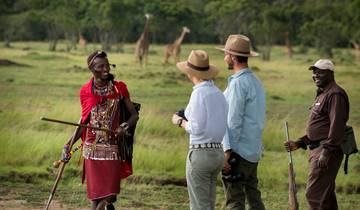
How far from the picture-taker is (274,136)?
13.5 m

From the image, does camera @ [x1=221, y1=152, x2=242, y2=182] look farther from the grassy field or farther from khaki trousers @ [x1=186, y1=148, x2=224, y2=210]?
the grassy field

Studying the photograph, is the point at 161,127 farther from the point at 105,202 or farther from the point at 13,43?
the point at 13,43

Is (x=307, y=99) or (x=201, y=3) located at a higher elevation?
(x=201, y=3)

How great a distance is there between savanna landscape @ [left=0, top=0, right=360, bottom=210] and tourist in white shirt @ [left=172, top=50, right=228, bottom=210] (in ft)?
9.57

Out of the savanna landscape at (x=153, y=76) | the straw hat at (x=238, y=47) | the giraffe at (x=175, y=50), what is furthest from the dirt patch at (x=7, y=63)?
the straw hat at (x=238, y=47)

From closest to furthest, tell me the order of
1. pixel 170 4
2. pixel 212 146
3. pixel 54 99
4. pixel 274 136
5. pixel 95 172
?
pixel 212 146
pixel 95 172
pixel 274 136
pixel 54 99
pixel 170 4

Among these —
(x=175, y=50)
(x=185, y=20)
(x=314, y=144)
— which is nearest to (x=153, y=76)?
(x=175, y=50)

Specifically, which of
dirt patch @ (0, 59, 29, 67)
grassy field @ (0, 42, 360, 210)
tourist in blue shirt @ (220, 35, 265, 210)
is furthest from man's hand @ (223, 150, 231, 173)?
dirt patch @ (0, 59, 29, 67)

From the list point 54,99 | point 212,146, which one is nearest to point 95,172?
point 212,146

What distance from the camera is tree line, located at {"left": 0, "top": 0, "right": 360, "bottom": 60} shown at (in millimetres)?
24312

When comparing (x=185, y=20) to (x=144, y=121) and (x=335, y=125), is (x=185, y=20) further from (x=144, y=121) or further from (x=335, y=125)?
(x=335, y=125)

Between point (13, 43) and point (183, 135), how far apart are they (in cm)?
1187

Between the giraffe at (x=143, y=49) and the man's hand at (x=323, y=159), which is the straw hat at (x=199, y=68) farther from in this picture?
the giraffe at (x=143, y=49)

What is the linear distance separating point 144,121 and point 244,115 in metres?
7.64
